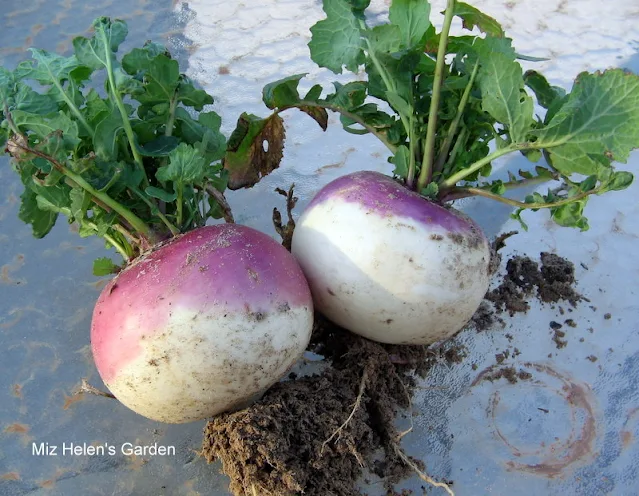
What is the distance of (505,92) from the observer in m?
1.48

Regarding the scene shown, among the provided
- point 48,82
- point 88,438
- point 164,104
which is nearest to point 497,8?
point 164,104

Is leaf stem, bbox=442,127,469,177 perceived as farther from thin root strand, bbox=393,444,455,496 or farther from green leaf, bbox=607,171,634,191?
thin root strand, bbox=393,444,455,496

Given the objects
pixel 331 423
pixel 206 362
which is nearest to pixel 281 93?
pixel 206 362

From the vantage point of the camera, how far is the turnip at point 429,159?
1490mm

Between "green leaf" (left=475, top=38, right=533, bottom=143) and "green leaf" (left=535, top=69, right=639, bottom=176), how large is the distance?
5cm

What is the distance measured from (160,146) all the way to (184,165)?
0.57ft

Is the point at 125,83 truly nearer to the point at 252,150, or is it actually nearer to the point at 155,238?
the point at 155,238

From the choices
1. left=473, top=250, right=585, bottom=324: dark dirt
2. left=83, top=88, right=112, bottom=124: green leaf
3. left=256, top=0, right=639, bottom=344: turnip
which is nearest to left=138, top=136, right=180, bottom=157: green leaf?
left=83, top=88, right=112, bottom=124: green leaf

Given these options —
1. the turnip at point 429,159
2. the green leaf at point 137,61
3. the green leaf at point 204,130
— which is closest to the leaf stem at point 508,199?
the turnip at point 429,159

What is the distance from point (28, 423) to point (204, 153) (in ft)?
2.81

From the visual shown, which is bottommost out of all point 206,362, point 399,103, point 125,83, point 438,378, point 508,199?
point 438,378

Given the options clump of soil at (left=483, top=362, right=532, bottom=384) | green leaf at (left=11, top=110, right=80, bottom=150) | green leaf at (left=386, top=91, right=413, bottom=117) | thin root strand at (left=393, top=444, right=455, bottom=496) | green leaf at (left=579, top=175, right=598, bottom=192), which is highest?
green leaf at (left=11, top=110, right=80, bottom=150)

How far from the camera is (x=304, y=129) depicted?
8.11 feet

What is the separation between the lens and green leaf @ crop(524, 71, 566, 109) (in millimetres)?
1671
